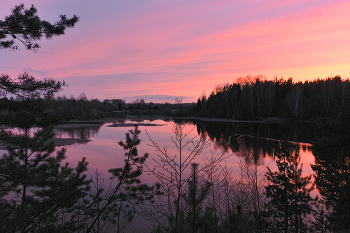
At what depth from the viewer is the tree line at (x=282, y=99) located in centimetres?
5203

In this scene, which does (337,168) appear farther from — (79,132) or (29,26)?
(79,132)

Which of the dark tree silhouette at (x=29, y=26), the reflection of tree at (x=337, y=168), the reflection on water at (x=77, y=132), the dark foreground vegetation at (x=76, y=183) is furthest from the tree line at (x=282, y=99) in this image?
the dark tree silhouette at (x=29, y=26)

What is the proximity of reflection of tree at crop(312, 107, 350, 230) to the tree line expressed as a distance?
4733cm

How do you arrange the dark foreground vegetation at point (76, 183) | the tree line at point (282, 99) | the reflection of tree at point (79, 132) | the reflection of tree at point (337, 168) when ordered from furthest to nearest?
the tree line at point (282, 99)
the reflection of tree at point (79, 132)
the reflection of tree at point (337, 168)
the dark foreground vegetation at point (76, 183)

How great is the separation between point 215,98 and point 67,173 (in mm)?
68401

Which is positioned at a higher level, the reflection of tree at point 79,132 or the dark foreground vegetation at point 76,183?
the dark foreground vegetation at point 76,183

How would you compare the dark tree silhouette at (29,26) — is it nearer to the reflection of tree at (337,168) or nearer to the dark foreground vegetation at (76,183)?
the dark foreground vegetation at (76,183)

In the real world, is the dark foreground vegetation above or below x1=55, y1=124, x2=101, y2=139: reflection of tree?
above

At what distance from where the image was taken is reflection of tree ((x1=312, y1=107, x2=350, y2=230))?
21.4ft

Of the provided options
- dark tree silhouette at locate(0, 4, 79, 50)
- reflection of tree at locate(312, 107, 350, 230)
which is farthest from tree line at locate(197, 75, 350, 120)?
dark tree silhouette at locate(0, 4, 79, 50)

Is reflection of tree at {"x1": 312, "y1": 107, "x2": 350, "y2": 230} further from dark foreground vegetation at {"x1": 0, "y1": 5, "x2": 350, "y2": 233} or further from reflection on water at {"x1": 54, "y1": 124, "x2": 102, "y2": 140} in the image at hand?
reflection on water at {"x1": 54, "y1": 124, "x2": 102, "y2": 140}

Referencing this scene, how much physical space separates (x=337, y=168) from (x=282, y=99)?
59.6 m

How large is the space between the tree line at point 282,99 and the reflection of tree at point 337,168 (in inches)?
1863

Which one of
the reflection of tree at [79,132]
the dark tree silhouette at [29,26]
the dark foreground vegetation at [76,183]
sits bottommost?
the reflection of tree at [79,132]
